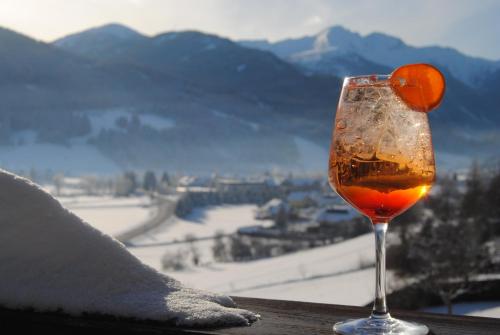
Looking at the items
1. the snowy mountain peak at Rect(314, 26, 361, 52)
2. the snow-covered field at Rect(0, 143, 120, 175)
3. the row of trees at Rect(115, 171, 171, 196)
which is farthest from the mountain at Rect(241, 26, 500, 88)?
the row of trees at Rect(115, 171, 171, 196)

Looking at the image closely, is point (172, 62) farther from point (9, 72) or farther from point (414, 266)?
point (414, 266)

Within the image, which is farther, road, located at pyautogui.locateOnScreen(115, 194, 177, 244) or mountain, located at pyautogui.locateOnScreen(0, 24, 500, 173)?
mountain, located at pyautogui.locateOnScreen(0, 24, 500, 173)

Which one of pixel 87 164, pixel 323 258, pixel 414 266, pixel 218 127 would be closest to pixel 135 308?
pixel 414 266

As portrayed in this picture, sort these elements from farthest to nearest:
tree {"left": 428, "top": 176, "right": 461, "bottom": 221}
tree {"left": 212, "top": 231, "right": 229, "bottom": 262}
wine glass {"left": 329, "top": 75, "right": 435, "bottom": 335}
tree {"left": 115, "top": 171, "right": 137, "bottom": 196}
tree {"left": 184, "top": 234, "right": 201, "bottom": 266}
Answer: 1. tree {"left": 115, "top": 171, "right": 137, "bottom": 196}
2. tree {"left": 212, "top": 231, "right": 229, "bottom": 262}
3. tree {"left": 184, "top": 234, "right": 201, "bottom": 266}
4. tree {"left": 428, "top": 176, "right": 461, "bottom": 221}
5. wine glass {"left": 329, "top": 75, "right": 435, "bottom": 335}

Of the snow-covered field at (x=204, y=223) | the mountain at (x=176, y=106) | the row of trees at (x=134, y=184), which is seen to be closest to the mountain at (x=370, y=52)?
the mountain at (x=176, y=106)

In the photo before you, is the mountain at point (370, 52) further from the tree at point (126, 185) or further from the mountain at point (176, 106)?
the tree at point (126, 185)

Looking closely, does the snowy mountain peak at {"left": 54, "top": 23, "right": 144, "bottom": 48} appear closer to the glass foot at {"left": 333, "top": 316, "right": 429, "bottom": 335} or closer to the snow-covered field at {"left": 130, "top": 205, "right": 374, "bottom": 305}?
the snow-covered field at {"left": 130, "top": 205, "right": 374, "bottom": 305}
